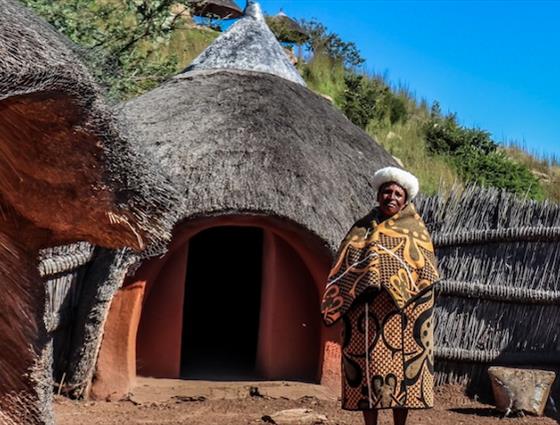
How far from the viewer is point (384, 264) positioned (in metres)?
4.37

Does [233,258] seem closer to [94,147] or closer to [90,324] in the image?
[90,324]

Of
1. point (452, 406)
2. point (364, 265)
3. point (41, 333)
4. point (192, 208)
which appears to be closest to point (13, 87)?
point (41, 333)

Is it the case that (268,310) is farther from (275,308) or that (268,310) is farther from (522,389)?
(522,389)

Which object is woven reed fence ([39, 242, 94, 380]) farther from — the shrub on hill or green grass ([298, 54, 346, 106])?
green grass ([298, 54, 346, 106])

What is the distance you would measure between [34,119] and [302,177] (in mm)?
4117

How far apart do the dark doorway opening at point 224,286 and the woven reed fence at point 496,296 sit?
2927mm

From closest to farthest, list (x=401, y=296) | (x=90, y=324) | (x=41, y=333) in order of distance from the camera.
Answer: (x=41, y=333) → (x=401, y=296) → (x=90, y=324)

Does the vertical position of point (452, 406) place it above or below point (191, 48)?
below

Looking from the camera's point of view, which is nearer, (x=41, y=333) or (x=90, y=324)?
(x=41, y=333)

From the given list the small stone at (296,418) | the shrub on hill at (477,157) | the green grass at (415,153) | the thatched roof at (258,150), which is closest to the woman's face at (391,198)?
the thatched roof at (258,150)

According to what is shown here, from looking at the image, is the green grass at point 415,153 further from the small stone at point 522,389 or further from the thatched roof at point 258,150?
the small stone at point 522,389

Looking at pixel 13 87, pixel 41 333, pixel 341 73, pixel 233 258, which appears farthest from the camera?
pixel 341 73

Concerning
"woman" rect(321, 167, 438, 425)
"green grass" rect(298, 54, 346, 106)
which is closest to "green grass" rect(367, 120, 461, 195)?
"green grass" rect(298, 54, 346, 106)

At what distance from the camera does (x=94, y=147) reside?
2846 millimetres
